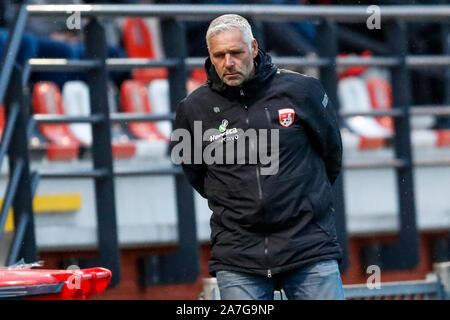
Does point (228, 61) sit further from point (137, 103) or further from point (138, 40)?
point (138, 40)

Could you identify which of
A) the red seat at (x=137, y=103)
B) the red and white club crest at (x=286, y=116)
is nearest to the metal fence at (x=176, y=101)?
the red and white club crest at (x=286, y=116)

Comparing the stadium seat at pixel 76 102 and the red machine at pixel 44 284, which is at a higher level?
the stadium seat at pixel 76 102

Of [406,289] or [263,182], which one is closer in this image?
[263,182]

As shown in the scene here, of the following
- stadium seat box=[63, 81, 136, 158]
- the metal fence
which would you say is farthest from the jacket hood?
stadium seat box=[63, 81, 136, 158]

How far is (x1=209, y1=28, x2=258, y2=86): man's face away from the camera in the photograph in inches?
183

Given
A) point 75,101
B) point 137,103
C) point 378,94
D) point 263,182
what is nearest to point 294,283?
point 263,182

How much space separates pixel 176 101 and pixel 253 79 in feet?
9.54

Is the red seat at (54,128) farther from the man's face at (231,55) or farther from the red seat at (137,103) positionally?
the man's face at (231,55)

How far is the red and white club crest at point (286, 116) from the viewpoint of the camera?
477cm

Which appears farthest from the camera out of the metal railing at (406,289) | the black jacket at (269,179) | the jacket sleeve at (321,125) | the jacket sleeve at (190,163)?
the metal railing at (406,289)

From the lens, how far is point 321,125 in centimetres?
489

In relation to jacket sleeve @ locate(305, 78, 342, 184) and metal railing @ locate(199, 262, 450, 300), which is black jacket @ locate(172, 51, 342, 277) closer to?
jacket sleeve @ locate(305, 78, 342, 184)

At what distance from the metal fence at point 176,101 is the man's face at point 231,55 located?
198cm

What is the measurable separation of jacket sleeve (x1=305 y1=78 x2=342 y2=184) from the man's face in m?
0.31
